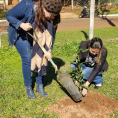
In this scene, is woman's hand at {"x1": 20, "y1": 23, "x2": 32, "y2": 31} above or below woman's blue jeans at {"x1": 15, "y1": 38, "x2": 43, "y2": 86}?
above

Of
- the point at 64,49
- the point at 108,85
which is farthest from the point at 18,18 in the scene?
the point at 64,49

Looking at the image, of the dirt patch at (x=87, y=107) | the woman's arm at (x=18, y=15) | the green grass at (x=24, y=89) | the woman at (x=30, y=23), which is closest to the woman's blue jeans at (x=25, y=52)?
the woman at (x=30, y=23)

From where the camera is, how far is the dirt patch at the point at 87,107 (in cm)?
256

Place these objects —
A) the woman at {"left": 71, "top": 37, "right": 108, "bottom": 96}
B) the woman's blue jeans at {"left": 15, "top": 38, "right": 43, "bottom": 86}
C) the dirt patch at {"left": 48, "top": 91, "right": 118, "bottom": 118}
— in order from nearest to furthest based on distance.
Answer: the woman's blue jeans at {"left": 15, "top": 38, "right": 43, "bottom": 86}
the dirt patch at {"left": 48, "top": 91, "right": 118, "bottom": 118}
the woman at {"left": 71, "top": 37, "right": 108, "bottom": 96}

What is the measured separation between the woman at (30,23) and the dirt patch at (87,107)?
599mm

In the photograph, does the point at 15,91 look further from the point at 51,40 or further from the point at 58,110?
the point at 51,40

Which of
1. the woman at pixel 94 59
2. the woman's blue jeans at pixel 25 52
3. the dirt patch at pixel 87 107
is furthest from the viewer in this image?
the woman at pixel 94 59

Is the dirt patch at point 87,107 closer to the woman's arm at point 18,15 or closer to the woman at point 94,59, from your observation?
the woman at point 94,59

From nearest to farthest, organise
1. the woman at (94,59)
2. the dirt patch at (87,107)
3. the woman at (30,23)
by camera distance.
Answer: the woman at (30,23)
the dirt patch at (87,107)
the woman at (94,59)

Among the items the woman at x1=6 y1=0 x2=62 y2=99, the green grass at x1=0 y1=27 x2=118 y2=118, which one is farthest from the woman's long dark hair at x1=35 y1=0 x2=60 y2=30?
the green grass at x1=0 y1=27 x2=118 y2=118

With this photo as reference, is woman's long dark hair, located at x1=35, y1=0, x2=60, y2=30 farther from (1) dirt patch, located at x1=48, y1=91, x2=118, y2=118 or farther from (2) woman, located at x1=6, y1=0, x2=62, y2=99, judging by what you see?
(1) dirt patch, located at x1=48, y1=91, x2=118, y2=118

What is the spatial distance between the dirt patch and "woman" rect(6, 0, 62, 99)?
0.60 meters

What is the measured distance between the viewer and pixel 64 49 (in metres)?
4.81

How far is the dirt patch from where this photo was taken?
2.56 m
